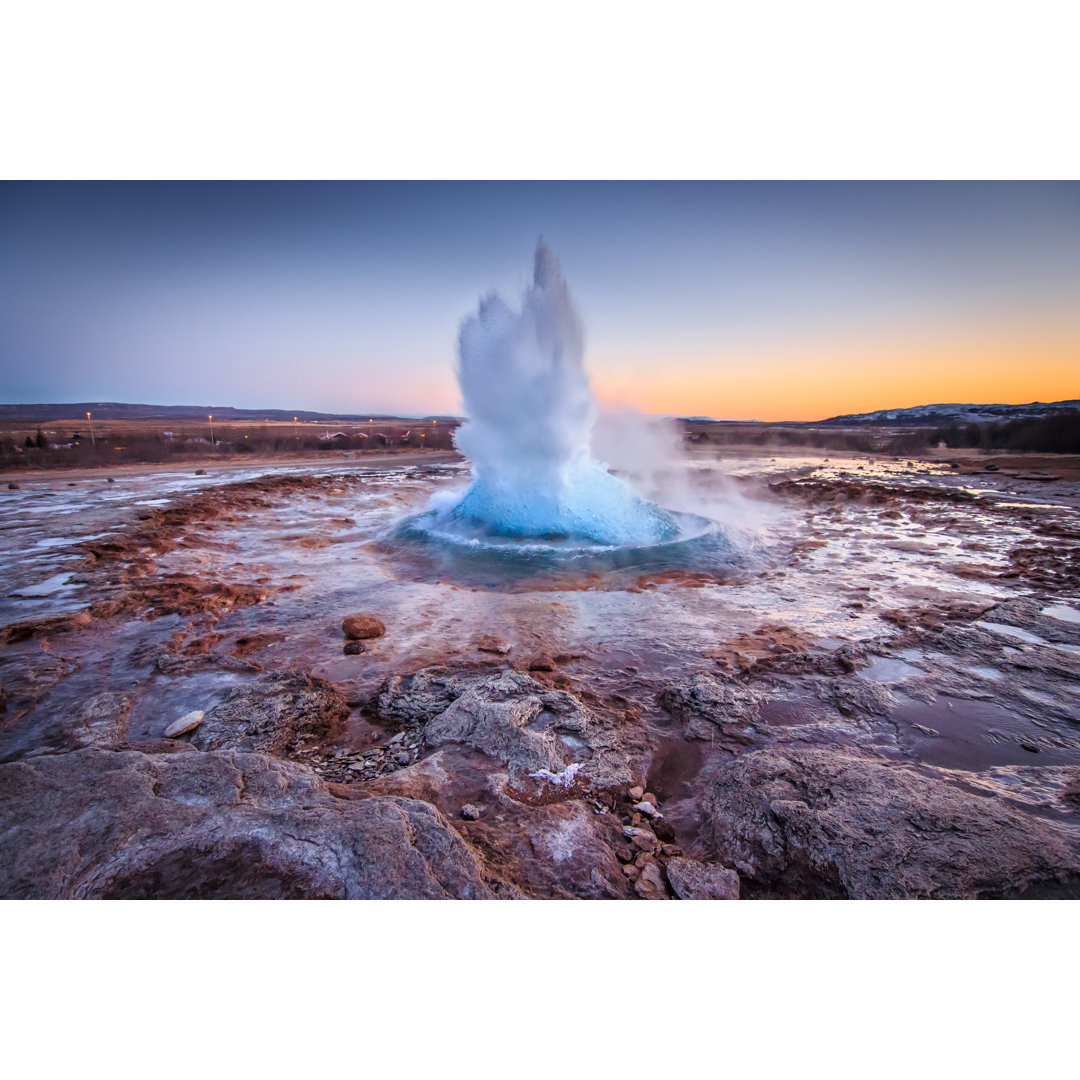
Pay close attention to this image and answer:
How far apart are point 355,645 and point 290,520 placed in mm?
6700

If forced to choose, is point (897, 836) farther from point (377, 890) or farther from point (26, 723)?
point (26, 723)

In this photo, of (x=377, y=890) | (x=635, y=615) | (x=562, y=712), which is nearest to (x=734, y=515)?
(x=635, y=615)

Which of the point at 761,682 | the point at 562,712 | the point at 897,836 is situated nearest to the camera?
the point at 897,836

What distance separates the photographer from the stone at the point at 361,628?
14.3 feet

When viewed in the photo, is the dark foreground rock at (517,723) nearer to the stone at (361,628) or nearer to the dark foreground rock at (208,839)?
the dark foreground rock at (208,839)

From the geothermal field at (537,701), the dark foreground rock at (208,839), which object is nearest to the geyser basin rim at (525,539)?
the geothermal field at (537,701)

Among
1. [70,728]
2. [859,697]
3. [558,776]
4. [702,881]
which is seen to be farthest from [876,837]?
[70,728]

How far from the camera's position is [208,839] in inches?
72.1

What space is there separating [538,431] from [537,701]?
225 inches

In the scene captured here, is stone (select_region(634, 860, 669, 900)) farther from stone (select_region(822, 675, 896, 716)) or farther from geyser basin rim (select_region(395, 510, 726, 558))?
geyser basin rim (select_region(395, 510, 726, 558))

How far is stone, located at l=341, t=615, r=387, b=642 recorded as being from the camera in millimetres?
4348

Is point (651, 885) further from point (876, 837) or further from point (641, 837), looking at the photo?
point (876, 837)

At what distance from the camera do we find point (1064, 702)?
129 inches

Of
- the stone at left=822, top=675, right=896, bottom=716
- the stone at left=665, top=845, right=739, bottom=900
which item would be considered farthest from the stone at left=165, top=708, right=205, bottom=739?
the stone at left=822, top=675, right=896, bottom=716
